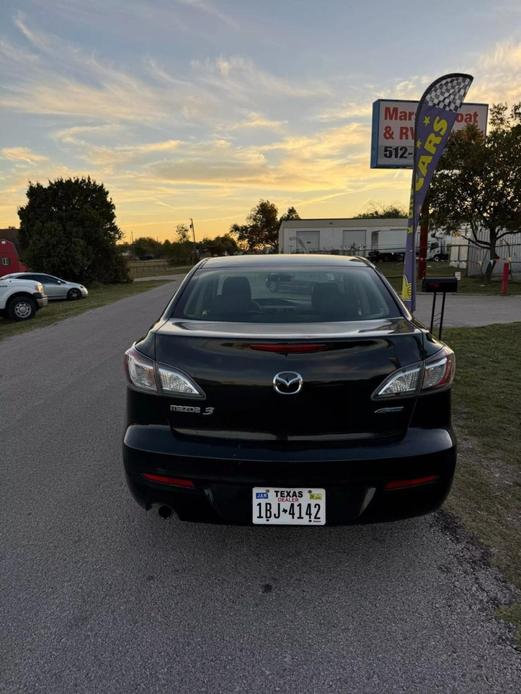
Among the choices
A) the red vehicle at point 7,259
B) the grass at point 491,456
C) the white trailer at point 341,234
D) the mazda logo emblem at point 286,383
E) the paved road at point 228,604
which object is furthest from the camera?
the white trailer at point 341,234

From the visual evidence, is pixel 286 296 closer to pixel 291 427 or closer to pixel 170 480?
pixel 291 427

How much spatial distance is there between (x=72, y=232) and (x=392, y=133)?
20.2 metres

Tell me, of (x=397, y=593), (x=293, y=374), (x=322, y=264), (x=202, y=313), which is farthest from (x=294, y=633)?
(x=322, y=264)

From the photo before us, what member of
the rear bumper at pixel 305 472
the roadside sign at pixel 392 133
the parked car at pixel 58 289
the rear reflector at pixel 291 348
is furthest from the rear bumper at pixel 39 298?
the roadside sign at pixel 392 133

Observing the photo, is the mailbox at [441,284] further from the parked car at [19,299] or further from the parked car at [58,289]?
the parked car at [58,289]

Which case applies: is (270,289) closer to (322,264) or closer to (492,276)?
(322,264)

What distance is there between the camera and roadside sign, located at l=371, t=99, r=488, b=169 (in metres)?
23.2

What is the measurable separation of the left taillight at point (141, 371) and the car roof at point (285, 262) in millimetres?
1281

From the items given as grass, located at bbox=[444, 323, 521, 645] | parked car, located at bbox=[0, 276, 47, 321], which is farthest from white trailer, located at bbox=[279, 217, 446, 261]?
grass, located at bbox=[444, 323, 521, 645]

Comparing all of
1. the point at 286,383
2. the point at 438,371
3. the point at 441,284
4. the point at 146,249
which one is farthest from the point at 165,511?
the point at 146,249

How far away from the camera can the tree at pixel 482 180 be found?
2086 cm

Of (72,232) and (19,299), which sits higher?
(72,232)

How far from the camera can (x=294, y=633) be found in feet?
7.23

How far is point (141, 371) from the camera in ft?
8.46
